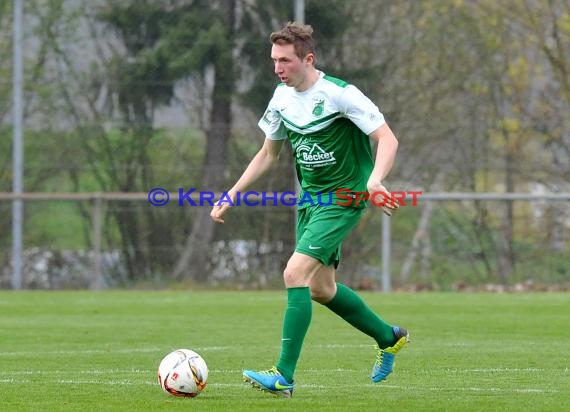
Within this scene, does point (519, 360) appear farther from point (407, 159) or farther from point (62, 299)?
point (407, 159)

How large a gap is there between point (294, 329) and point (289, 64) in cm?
139

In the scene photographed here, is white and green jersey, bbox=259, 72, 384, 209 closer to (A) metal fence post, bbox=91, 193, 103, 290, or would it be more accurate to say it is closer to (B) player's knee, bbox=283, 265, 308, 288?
(B) player's knee, bbox=283, 265, 308, 288

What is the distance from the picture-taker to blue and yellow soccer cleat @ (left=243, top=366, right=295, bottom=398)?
6320mm

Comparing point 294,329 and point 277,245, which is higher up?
point 294,329

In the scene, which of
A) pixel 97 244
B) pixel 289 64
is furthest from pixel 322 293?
pixel 97 244

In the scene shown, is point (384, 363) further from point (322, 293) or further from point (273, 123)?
point (273, 123)

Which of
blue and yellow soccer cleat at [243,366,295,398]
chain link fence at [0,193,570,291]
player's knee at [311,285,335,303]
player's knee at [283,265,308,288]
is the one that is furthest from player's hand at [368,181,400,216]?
chain link fence at [0,193,570,291]

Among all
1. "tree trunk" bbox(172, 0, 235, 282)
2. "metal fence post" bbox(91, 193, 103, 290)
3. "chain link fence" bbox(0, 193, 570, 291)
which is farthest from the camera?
"tree trunk" bbox(172, 0, 235, 282)

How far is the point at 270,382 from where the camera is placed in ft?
20.7

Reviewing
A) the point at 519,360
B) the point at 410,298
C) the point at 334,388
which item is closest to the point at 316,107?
the point at 334,388

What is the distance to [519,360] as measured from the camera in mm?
8250

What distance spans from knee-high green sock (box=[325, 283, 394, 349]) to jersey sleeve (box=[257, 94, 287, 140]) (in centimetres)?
90

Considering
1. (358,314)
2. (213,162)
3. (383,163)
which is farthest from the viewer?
(213,162)

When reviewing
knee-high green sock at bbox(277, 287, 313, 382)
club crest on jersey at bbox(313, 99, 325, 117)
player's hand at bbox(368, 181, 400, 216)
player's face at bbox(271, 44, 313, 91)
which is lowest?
knee-high green sock at bbox(277, 287, 313, 382)
